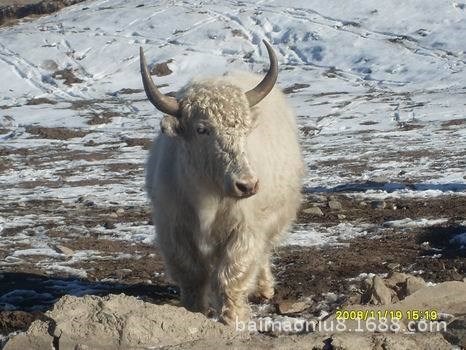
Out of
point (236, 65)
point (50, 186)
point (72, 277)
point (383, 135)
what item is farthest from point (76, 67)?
point (72, 277)

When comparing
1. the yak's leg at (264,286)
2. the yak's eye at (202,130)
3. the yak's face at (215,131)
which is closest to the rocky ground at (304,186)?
the yak's leg at (264,286)

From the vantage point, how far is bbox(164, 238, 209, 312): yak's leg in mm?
7020

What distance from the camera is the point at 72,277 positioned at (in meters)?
9.00

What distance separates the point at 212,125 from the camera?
6.51m

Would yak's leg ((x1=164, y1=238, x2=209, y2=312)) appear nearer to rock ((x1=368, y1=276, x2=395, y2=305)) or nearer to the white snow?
rock ((x1=368, y1=276, x2=395, y2=305))

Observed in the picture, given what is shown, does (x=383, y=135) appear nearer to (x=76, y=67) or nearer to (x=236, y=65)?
(x=236, y=65)

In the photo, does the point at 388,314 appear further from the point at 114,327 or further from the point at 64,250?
the point at 64,250

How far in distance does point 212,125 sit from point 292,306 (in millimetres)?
1923

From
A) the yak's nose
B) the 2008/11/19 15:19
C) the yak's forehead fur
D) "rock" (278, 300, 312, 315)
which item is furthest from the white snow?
the 2008/11/19 15:19

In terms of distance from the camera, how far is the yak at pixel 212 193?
21.4ft

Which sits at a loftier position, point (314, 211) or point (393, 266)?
point (393, 266)

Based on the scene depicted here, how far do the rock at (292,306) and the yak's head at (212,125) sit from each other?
56.8 inches

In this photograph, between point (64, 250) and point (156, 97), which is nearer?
point (156, 97)

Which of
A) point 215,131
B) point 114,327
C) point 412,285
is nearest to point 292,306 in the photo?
point 412,285
